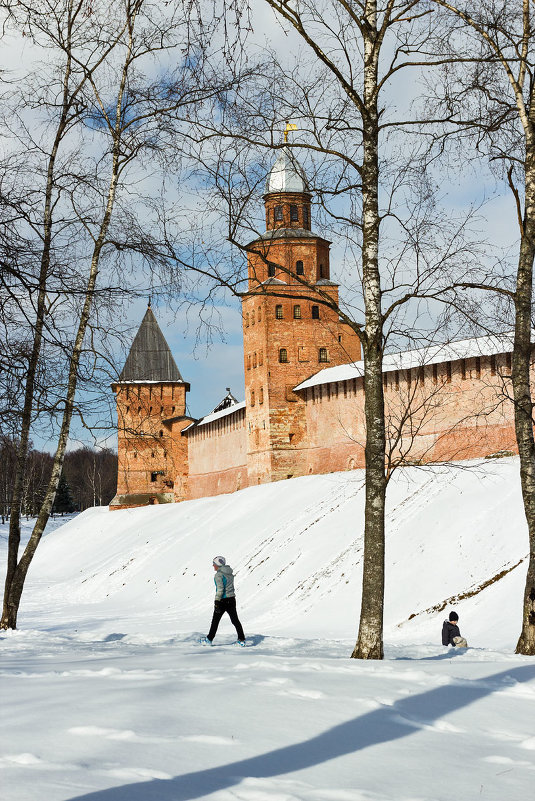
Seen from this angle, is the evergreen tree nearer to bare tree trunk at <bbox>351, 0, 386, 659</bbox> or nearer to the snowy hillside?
the snowy hillside

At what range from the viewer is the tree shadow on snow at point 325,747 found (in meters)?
3.05

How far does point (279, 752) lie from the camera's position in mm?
3598

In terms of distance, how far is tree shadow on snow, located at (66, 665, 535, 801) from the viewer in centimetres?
305

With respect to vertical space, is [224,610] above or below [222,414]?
below

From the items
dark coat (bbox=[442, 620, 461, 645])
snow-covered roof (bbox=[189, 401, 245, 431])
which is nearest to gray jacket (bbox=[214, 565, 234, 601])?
dark coat (bbox=[442, 620, 461, 645])

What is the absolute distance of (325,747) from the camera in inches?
146

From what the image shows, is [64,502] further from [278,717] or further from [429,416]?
[278,717]

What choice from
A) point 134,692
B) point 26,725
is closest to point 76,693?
point 134,692

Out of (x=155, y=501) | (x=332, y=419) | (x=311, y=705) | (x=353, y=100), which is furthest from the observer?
(x=155, y=501)

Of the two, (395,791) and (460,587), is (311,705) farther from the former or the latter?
(460,587)

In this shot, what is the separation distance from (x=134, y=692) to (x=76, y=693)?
276 millimetres

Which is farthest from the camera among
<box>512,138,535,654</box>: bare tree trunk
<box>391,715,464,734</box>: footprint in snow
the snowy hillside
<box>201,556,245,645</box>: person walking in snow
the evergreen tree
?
the evergreen tree

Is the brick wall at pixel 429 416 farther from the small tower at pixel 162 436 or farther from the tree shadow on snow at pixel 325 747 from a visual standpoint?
the tree shadow on snow at pixel 325 747

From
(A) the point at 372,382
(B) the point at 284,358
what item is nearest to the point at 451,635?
(A) the point at 372,382
